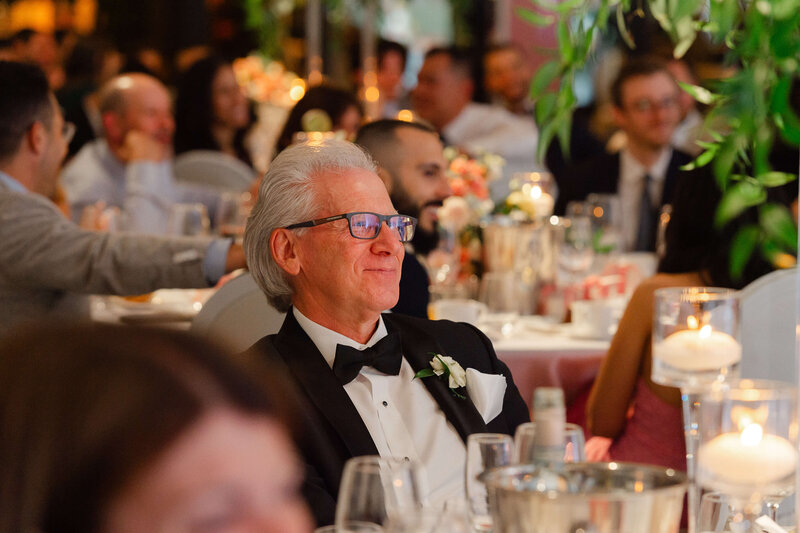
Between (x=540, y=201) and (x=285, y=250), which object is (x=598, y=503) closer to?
(x=285, y=250)

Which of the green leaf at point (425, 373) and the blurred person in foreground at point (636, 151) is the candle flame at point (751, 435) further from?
the blurred person in foreground at point (636, 151)

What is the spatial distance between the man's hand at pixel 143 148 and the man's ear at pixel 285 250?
3.53m

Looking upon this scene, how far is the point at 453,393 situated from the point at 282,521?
144cm

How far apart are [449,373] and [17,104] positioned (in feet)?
5.57

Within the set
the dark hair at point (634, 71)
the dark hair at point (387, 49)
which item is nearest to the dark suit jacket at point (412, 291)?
the dark hair at point (634, 71)

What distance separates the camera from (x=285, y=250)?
2404 millimetres

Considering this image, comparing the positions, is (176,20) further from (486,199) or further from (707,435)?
(707,435)

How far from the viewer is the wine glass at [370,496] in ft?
4.31

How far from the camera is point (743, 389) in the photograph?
1.45m

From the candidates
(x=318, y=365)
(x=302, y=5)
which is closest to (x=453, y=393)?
(x=318, y=365)

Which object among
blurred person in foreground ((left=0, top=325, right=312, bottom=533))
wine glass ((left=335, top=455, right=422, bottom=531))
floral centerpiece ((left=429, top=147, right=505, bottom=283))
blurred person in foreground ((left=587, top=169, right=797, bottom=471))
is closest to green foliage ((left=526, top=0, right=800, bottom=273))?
wine glass ((left=335, top=455, right=422, bottom=531))

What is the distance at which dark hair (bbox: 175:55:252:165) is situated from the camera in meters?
7.37

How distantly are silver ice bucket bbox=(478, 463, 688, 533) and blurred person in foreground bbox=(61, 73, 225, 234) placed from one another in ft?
13.6

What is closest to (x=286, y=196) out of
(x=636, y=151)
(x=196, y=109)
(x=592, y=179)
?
(x=592, y=179)
